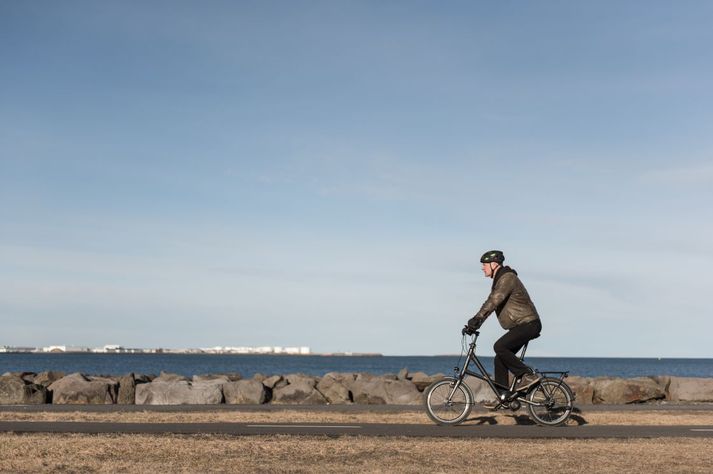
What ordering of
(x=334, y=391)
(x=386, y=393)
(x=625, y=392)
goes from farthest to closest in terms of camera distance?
1. (x=625, y=392)
2. (x=334, y=391)
3. (x=386, y=393)

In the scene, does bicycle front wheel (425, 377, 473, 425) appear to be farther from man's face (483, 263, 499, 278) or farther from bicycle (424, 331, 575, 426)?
man's face (483, 263, 499, 278)

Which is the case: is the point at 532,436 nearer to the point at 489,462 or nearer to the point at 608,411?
the point at 489,462

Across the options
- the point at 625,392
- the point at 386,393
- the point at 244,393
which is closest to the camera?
the point at 244,393

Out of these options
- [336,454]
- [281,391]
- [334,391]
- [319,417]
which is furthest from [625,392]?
[336,454]

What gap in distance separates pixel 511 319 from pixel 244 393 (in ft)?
26.7

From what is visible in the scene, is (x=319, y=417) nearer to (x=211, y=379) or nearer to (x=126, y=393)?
(x=126, y=393)

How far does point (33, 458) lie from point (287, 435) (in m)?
3.14

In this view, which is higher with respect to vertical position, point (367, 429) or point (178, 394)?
point (178, 394)

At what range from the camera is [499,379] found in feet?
42.8

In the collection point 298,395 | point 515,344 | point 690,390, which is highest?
point 515,344

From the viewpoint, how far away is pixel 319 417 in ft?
46.9

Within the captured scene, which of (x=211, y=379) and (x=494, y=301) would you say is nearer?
(x=494, y=301)

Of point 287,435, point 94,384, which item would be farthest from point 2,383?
point 287,435

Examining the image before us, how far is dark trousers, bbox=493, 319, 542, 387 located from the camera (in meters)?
12.8
